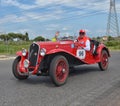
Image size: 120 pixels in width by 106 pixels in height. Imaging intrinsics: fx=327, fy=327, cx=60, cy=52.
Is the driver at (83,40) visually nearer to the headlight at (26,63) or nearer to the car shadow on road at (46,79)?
the car shadow on road at (46,79)

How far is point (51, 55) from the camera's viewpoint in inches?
384

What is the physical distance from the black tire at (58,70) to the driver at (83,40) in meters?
1.83

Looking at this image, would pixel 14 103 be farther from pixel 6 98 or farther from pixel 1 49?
pixel 1 49

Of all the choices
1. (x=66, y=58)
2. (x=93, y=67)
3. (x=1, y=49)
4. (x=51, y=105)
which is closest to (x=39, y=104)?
(x=51, y=105)

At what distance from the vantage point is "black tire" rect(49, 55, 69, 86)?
30.2 feet

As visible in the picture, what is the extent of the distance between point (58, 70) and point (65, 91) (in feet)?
3.91

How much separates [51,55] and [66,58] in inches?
38.7

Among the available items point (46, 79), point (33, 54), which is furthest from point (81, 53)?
point (33, 54)

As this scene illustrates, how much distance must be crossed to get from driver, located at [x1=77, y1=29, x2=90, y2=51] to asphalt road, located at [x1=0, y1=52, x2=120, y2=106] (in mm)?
1031

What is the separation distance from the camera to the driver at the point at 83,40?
1158 centimetres

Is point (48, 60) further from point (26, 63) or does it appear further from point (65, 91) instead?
point (65, 91)

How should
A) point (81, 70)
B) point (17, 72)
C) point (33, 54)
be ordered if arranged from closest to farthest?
point (33, 54)
point (17, 72)
point (81, 70)

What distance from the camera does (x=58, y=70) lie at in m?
9.56

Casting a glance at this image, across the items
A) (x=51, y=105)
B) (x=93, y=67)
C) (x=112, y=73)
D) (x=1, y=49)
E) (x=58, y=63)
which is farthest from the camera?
(x=1, y=49)
